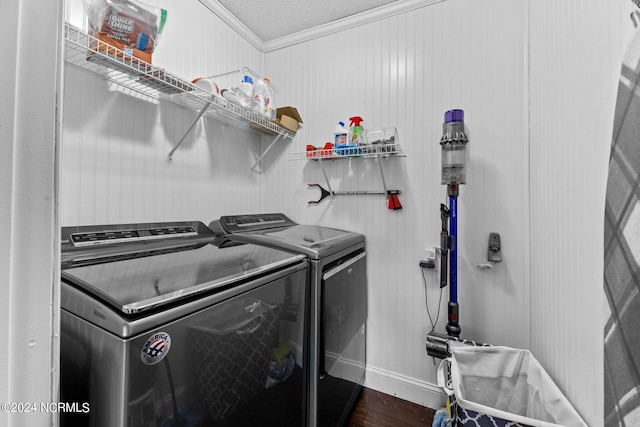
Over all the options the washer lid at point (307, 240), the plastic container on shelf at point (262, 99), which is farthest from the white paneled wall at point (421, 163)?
the plastic container on shelf at point (262, 99)

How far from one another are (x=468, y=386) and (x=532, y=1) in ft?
6.68

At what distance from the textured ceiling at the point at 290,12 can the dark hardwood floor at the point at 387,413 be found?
2.71 meters

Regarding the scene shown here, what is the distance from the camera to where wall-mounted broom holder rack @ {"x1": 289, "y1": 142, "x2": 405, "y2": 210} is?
183 cm

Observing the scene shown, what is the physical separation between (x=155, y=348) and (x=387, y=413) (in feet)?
5.30

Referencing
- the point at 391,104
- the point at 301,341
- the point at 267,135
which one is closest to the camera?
the point at 301,341

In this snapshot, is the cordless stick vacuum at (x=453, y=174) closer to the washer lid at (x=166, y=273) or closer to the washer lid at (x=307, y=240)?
the washer lid at (x=307, y=240)

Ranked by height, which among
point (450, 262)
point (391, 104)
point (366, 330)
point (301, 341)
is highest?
point (391, 104)

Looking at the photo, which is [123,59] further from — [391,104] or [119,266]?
[391,104]

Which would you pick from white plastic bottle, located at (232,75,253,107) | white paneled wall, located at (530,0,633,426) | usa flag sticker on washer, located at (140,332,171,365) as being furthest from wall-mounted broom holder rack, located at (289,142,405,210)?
usa flag sticker on washer, located at (140,332,171,365)

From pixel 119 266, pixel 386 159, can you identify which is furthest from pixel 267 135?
pixel 119 266

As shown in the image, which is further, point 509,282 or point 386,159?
point 386,159

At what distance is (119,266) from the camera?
3.08 ft

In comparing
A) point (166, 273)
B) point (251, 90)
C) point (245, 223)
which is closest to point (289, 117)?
point (251, 90)

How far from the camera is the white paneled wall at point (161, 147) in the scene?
1.25 metres
